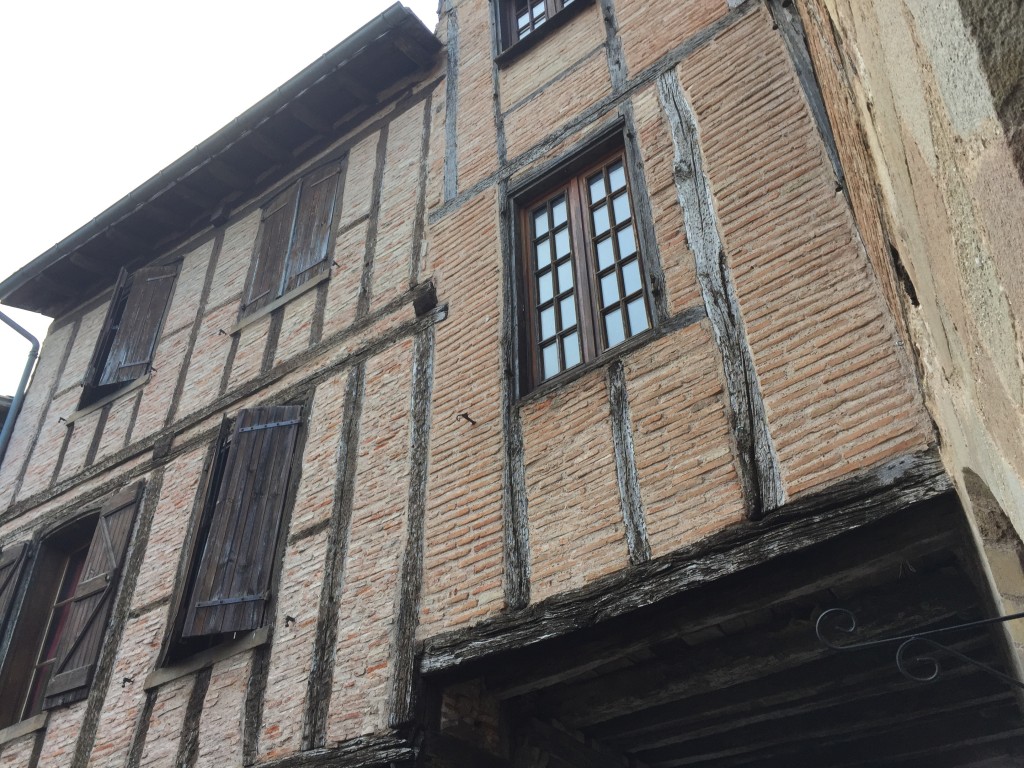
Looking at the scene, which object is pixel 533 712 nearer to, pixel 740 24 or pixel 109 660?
pixel 109 660

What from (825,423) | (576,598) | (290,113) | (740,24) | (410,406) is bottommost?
(576,598)

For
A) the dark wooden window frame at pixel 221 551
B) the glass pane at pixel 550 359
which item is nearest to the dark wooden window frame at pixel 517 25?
the glass pane at pixel 550 359

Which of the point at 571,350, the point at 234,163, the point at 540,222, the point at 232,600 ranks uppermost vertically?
the point at 234,163

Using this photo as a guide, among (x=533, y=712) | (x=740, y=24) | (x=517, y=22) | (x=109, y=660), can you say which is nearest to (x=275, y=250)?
(x=517, y=22)

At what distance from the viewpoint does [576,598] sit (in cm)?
422

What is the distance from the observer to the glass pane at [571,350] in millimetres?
5352

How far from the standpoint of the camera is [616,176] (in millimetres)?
5977

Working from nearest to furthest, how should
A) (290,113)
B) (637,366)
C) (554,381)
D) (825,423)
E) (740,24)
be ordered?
(825,423) < (637,366) < (554,381) < (740,24) < (290,113)

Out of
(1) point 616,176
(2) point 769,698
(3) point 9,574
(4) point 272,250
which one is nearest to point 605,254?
(1) point 616,176

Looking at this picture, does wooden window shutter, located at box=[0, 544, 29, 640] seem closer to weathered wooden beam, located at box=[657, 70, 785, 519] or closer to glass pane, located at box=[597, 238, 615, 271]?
glass pane, located at box=[597, 238, 615, 271]

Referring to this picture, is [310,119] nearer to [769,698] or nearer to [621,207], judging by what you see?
[621,207]

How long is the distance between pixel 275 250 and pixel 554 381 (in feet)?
14.2

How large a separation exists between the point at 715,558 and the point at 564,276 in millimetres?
2502

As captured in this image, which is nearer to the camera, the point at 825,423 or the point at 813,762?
the point at 825,423
